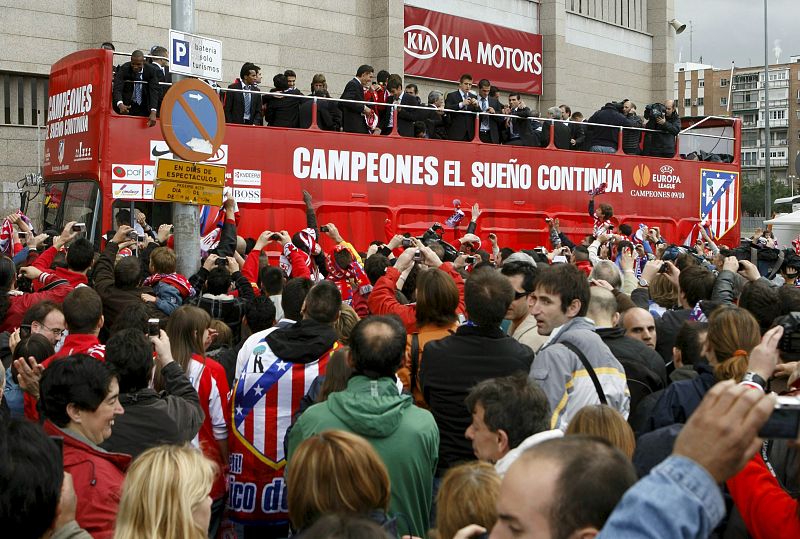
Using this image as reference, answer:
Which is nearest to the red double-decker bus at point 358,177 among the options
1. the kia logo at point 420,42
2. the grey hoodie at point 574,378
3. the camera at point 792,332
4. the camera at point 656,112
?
the camera at point 656,112

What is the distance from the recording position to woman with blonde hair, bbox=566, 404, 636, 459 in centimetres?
352

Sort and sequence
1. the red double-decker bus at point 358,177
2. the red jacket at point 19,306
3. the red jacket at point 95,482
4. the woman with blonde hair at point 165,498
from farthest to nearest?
1. the red double-decker bus at point 358,177
2. the red jacket at point 19,306
3. the red jacket at point 95,482
4. the woman with blonde hair at point 165,498

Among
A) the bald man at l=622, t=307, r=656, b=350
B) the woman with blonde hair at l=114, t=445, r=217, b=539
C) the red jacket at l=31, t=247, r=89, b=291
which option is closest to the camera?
the woman with blonde hair at l=114, t=445, r=217, b=539

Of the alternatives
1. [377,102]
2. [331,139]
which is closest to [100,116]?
[331,139]

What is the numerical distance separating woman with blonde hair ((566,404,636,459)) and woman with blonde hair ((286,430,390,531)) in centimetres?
73

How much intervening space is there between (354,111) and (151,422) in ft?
38.1

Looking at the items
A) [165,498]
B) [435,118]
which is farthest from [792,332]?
[435,118]

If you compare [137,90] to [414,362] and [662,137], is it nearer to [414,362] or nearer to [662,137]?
[414,362]

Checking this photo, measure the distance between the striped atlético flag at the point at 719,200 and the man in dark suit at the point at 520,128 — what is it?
5067mm

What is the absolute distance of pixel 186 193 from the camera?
8281 mm

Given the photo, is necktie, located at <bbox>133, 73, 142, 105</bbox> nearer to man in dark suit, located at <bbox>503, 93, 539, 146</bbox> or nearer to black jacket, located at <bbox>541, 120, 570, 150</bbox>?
man in dark suit, located at <bbox>503, 93, 539, 146</bbox>

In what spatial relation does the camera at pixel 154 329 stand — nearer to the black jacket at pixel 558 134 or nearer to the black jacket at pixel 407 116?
the black jacket at pixel 407 116

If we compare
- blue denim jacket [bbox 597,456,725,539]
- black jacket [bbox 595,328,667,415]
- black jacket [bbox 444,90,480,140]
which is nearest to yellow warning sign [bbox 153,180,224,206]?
black jacket [bbox 595,328,667,415]

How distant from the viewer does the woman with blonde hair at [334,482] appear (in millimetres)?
3195
